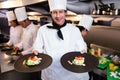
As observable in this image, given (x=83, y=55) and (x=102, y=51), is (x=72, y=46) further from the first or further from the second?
(x=102, y=51)

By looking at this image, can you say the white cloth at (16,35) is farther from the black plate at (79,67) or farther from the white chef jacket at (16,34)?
the black plate at (79,67)

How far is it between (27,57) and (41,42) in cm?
19

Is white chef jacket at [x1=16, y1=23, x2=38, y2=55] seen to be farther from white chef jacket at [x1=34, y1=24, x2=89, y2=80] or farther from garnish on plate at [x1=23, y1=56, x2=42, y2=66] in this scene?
garnish on plate at [x1=23, y1=56, x2=42, y2=66]

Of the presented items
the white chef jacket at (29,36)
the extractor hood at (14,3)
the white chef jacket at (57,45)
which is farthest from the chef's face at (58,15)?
the extractor hood at (14,3)

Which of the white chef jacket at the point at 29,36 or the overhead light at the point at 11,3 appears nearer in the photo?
the white chef jacket at the point at 29,36

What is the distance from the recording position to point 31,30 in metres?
2.58

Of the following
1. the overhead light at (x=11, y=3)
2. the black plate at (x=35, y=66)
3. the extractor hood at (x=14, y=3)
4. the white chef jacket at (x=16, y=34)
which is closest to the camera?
the black plate at (x=35, y=66)

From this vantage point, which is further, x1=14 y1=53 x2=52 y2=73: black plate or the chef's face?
the chef's face

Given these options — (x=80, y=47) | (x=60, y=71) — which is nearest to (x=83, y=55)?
(x=80, y=47)

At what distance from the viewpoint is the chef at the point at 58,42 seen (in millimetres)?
1515

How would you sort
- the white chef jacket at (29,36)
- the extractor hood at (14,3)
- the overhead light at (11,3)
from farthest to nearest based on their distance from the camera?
the overhead light at (11,3) → the extractor hood at (14,3) → the white chef jacket at (29,36)

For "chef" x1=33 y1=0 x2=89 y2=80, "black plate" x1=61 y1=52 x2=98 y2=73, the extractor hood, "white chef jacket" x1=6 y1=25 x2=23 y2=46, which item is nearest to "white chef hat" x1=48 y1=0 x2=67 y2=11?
"chef" x1=33 y1=0 x2=89 y2=80

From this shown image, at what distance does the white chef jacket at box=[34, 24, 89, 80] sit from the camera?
5.00 feet

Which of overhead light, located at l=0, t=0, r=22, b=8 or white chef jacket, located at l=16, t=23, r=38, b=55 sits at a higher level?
overhead light, located at l=0, t=0, r=22, b=8
